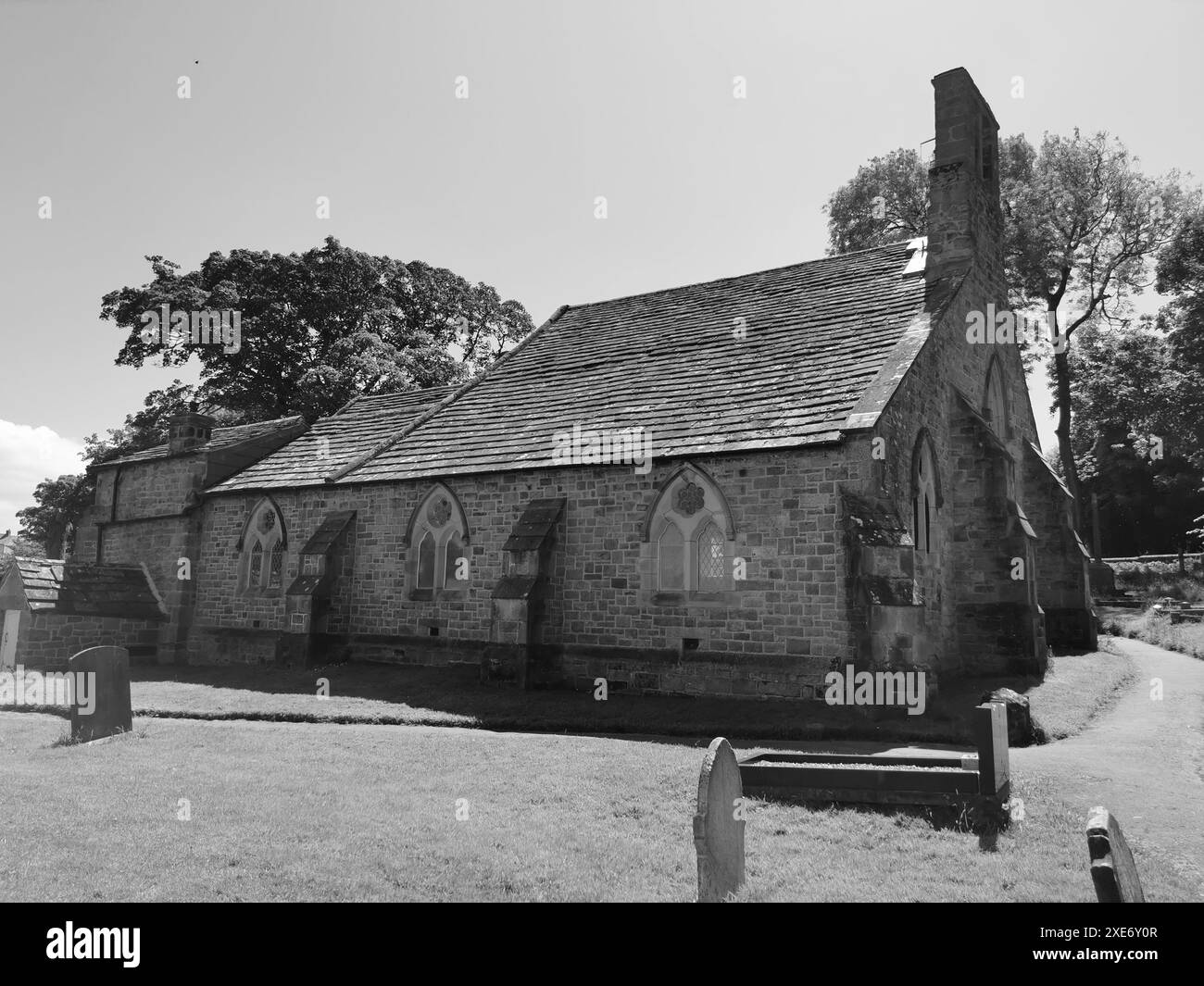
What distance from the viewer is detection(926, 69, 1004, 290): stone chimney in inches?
712

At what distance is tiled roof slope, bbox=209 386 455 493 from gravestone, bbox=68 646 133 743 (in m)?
8.62

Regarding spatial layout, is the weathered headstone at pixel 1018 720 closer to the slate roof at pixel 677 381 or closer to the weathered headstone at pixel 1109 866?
the slate roof at pixel 677 381

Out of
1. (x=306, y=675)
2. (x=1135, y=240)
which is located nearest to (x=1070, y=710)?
(x=306, y=675)

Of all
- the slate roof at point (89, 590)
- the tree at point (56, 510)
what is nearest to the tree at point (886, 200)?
the slate roof at point (89, 590)

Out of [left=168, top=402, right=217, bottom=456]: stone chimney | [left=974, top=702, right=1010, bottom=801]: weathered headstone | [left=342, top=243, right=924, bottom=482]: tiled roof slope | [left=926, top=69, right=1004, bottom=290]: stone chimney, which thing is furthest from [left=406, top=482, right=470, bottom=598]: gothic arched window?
[left=974, top=702, right=1010, bottom=801]: weathered headstone

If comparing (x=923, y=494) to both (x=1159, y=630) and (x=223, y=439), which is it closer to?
(x=1159, y=630)

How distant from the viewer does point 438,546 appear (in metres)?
18.3

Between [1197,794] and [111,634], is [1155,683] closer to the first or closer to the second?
[1197,794]

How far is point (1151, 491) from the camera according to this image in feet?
162

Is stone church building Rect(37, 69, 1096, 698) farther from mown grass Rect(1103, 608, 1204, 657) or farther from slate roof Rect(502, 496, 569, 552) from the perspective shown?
mown grass Rect(1103, 608, 1204, 657)

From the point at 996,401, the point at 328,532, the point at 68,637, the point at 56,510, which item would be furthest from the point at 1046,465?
the point at 56,510

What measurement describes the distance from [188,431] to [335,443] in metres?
4.68

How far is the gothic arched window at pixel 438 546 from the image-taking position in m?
17.8
